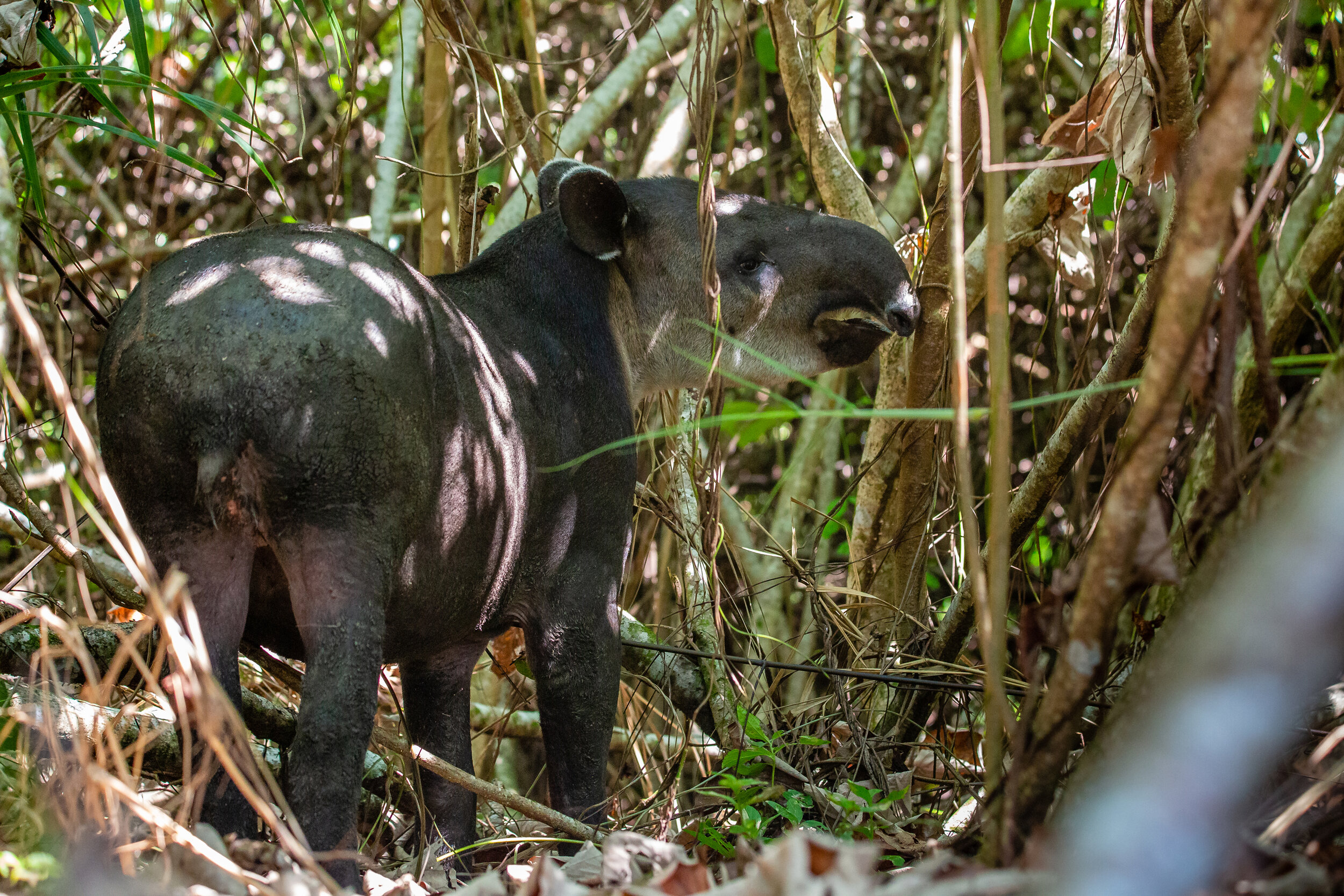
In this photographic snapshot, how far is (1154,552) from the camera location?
1525 millimetres

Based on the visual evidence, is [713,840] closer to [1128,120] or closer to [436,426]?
[436,426]

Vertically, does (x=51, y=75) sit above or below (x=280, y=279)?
above

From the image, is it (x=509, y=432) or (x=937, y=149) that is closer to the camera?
(x=509, y=432)

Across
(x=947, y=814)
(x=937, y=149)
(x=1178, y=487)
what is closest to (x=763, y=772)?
(x=947, y=814)

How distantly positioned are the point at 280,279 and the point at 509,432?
694mm

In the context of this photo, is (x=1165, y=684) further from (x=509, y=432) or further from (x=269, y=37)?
(x=269, y=37)

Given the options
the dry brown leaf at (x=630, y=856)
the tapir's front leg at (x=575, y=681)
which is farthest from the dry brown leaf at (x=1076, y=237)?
the dry brown leaf at (x=630, y=856)

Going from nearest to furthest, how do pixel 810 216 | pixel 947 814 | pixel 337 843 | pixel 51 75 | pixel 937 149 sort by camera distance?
pixel 337 843 < pixel 51 75 < pixel 947 814 < pixel 810 216 < pixel 937 149

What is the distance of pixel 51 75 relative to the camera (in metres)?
2.67

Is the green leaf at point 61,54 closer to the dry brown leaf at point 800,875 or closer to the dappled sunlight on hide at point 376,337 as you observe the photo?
the dappled sunlight on hide at point 376,337

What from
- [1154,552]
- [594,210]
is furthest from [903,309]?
[1154,552]

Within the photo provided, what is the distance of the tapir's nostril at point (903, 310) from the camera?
333cm

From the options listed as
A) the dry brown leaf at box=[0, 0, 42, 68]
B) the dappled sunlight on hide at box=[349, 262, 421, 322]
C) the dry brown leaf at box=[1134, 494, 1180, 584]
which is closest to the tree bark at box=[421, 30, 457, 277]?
the dry brown leaf at box=[0, 0, 42, 68]

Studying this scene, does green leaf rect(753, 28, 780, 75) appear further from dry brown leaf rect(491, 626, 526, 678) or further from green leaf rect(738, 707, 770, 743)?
green leaf rect(738, 707, 770, 743)
